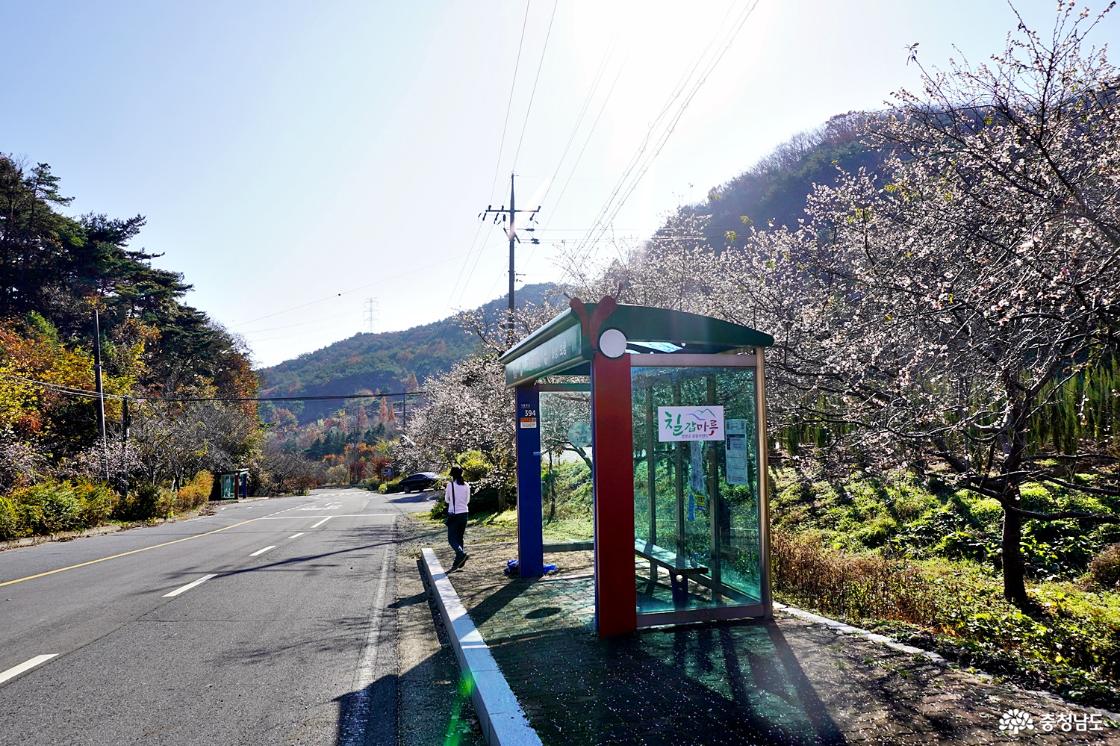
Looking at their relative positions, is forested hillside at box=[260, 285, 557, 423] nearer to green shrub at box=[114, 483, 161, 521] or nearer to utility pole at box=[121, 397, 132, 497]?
utility pole at box=[121, 397, 132, 497]

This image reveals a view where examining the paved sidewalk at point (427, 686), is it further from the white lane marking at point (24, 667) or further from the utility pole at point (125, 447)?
the utility pole at point (125, 447)

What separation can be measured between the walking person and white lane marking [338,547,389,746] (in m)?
2.14

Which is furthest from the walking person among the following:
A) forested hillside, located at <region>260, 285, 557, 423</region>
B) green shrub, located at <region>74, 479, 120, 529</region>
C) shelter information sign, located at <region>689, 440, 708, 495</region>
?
forested hillside, located at <region>260, 285, 557, 423</region>

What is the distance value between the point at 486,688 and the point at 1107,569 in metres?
6.86

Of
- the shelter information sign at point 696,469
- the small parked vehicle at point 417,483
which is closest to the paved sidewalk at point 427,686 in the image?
the shelter information sign at point 696,469

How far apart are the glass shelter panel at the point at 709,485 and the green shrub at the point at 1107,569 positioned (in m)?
4.03

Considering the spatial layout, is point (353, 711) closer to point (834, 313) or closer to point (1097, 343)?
point (1097, 343)

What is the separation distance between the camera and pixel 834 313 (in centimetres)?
912

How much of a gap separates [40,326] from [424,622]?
40.7m

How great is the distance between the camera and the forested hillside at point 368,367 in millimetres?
121500

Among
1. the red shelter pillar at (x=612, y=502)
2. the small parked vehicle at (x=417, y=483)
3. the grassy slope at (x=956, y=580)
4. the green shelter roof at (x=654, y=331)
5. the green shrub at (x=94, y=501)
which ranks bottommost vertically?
the small parked vehicle at (x=417, y=483)

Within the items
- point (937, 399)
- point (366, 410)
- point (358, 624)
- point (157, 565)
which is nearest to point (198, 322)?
point (157, 565)

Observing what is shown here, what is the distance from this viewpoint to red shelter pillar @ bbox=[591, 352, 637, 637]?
20.4 ft

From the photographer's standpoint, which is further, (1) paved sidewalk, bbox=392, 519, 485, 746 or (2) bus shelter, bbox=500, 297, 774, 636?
(2) bus shelter, bbox=500, 297, 774, 636
